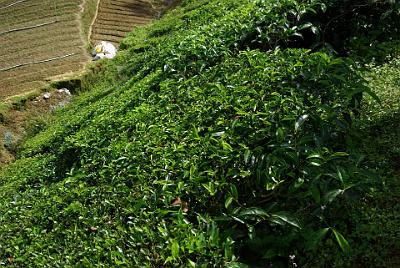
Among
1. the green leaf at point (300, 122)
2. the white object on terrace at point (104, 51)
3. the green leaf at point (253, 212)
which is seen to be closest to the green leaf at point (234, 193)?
the green leaf at point (253, 212)

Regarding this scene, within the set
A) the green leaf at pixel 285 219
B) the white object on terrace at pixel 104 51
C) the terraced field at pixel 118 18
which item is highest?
the green leaf at pixel 285 219

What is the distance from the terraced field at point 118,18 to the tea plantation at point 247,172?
44.4ft

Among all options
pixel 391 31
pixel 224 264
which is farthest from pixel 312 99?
pixel 391 31

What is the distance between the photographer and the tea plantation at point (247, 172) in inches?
102

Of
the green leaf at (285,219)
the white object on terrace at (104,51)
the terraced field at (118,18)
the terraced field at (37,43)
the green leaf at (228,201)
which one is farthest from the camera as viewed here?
the terraced field at (118,18)

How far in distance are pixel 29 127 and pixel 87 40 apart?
6532 mm

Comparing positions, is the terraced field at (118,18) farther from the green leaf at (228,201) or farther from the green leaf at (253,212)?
the green leaf at (253,212)

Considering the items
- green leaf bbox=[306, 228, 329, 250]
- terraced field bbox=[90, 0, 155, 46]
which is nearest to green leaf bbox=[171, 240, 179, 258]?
green leaf bbox=[306, 228, 329, 250]

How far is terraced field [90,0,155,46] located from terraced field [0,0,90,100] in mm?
850

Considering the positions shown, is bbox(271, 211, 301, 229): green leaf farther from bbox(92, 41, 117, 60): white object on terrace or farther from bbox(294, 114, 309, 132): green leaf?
bbox(92, 41, 117, 60): white object on terrace

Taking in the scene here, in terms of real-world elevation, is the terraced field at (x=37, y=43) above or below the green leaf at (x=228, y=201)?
below

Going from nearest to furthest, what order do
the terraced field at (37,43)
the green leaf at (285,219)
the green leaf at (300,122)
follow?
the green leaf at (285,219) < the green leaf at (300,122) < the terraced field at (37,43)

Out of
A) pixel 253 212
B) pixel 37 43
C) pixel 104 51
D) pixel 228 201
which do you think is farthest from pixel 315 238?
pixel 37 43

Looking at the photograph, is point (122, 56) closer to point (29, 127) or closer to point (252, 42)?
point (29, 127)
